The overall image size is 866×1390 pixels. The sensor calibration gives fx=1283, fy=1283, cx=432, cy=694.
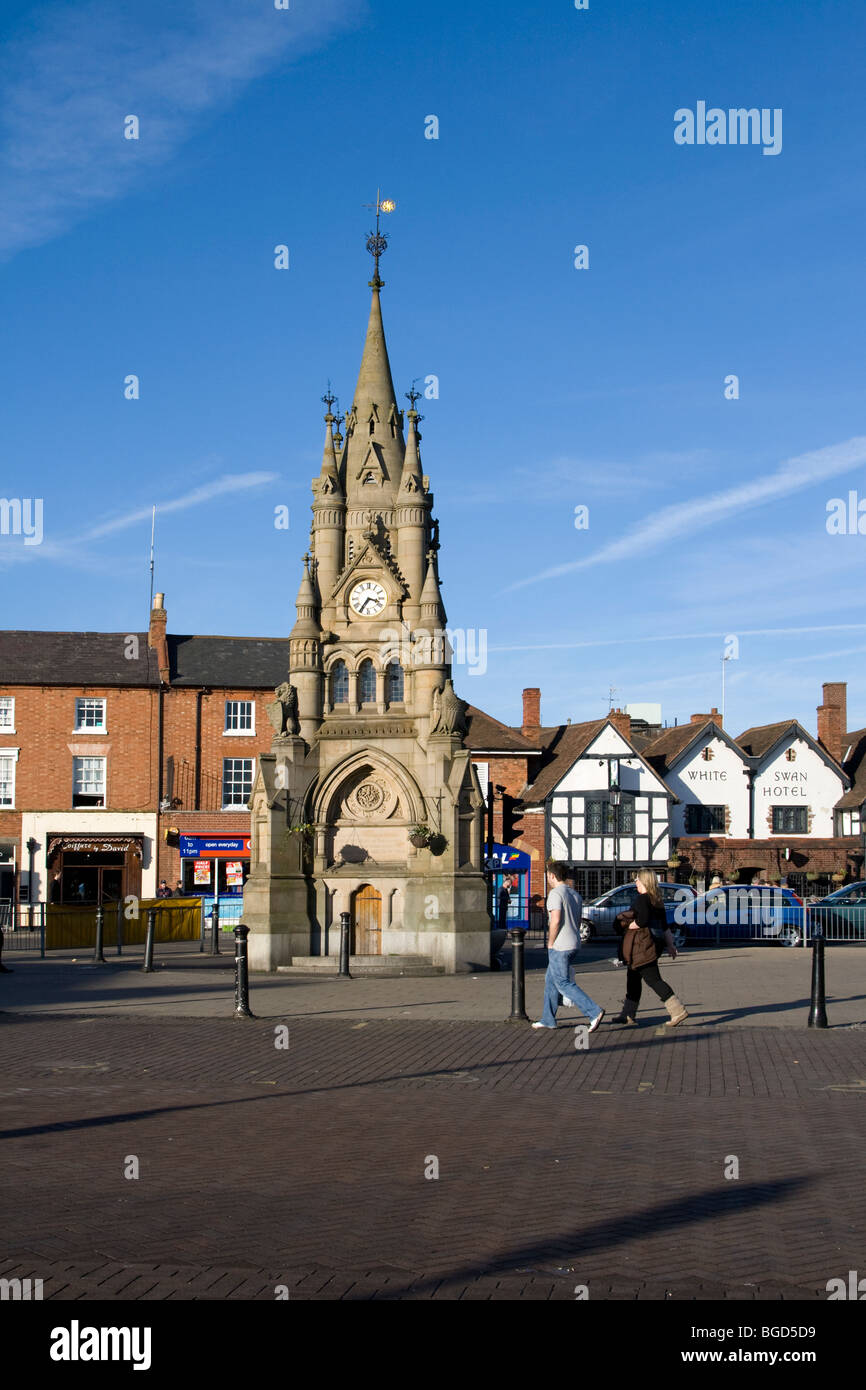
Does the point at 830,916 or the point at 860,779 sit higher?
the point at 860,779

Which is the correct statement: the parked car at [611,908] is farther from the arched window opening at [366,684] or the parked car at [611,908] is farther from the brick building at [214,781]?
the arched window opening at [366,684]

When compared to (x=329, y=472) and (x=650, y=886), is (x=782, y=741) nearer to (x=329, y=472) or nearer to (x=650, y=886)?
(x=329, y=472)

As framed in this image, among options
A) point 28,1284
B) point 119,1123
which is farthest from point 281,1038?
point 28,1284

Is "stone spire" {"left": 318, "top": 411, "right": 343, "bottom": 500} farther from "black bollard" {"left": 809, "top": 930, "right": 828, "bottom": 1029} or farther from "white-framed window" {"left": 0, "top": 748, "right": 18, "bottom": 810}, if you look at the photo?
"white-framed window" {"left": 0, "top": 748, "right": 18, "bottom": 810}

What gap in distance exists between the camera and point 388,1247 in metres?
6.29

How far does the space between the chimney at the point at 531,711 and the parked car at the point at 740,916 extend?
20.2 meters

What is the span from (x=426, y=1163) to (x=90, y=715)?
38.2m

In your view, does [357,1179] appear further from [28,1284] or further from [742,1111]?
[742,1111]

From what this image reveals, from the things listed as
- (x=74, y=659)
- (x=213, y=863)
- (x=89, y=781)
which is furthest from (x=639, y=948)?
(x=74, y=659)

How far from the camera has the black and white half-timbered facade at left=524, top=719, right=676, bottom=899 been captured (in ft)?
157

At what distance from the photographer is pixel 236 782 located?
146 feet

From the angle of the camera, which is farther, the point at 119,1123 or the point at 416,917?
the point at 416,917
